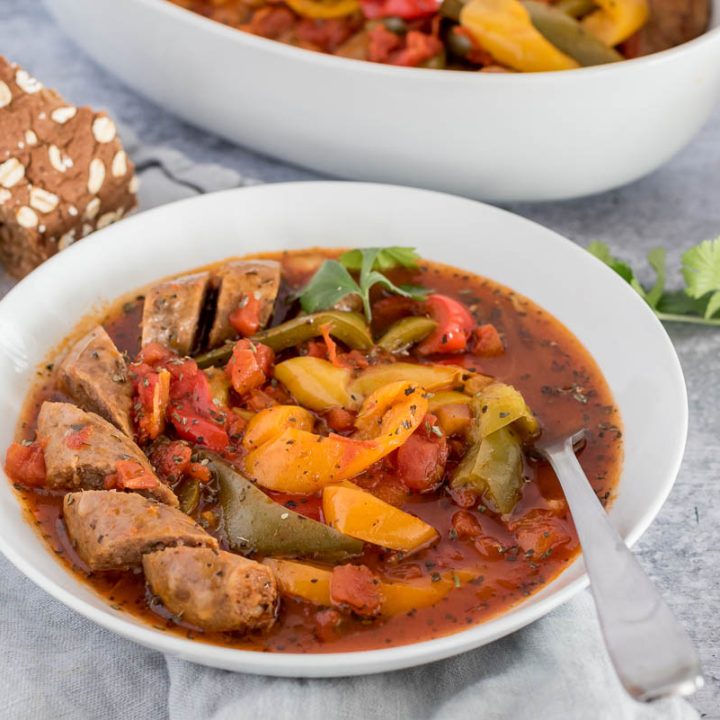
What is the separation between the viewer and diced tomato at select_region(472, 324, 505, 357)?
154 inches

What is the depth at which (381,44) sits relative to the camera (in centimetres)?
522

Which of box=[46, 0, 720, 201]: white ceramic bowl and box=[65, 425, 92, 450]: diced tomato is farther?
box=[46, 0, 720, 201]: white ceramic bowl

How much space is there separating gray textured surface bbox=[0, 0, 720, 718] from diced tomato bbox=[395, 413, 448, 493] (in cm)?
80

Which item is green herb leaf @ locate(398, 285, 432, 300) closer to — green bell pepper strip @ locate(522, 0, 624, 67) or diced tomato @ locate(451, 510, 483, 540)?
diced tomato @ locate(451, 510, 483, 540)

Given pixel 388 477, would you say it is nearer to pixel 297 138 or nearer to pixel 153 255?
pixel 153 255

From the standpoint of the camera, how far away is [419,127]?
4.71m

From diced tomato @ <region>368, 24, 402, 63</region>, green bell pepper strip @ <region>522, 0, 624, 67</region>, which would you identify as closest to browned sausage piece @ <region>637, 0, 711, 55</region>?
green bell pepper strip @ <region>522, 0, 624, 67</region>

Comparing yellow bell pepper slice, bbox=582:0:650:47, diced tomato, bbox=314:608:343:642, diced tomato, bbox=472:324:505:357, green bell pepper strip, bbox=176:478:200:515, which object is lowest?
diced tomato, bbox=472:324:505:357

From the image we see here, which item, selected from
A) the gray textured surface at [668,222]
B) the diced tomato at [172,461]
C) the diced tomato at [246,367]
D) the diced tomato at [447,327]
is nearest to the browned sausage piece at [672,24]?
the gray textured surface at [668,222]

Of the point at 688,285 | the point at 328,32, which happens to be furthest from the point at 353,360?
the point at 328,32

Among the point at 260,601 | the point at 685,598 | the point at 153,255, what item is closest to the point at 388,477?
the point at 260,601

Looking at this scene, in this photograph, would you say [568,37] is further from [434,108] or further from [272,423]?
[272,423]

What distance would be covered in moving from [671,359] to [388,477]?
1.06 metres

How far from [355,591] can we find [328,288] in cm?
136
